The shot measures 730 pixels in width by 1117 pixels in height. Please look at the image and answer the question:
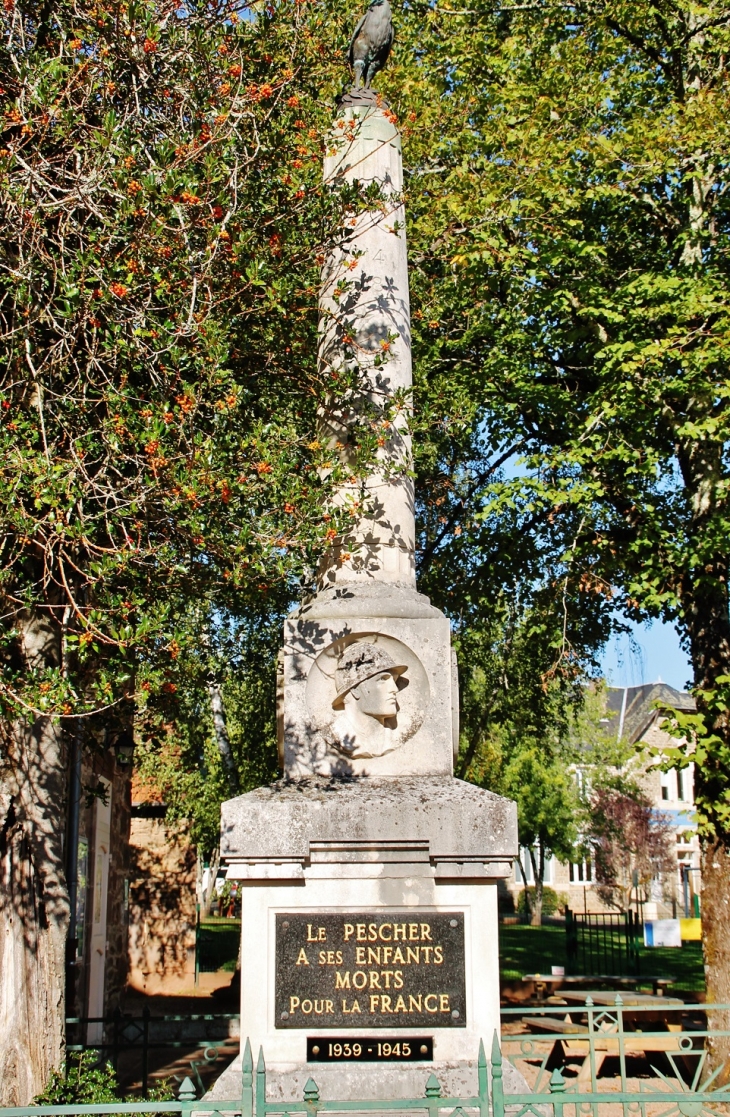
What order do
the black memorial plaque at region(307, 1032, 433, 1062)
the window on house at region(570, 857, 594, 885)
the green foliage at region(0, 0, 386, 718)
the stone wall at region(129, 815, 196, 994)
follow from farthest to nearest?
the window on house at region(570, 857, 594, 885) < the stone wall at region(129, 815, 196, 994) < the green foliage at region(0, 0, 386, 718) < the black memorial plaque at region(307, 1032, 433, 1062)

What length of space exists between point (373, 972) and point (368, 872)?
462 mm

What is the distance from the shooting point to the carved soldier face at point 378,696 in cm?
583

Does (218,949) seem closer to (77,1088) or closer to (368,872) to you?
(77,1088)

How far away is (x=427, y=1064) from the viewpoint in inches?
206

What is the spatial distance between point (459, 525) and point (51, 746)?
24.2ft

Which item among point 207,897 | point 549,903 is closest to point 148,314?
point 207,897

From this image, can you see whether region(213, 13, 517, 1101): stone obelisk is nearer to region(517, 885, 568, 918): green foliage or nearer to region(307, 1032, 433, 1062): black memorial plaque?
region(307, 1032, 433, 1062): black memorial plaque

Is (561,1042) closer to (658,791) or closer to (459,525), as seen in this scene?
(459,525)

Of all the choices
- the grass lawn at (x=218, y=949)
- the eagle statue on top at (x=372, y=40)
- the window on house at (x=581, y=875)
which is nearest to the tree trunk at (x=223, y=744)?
the grass lawn at (x=218, y=949)

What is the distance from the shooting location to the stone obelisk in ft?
17.4

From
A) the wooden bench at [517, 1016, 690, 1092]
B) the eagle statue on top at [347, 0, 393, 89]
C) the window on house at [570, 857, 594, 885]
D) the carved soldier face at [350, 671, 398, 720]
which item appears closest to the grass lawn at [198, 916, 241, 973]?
the wooden bench at [517, 1016, 690, 1092]

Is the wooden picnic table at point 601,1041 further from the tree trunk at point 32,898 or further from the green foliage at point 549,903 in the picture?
the green foliage at point 549,903

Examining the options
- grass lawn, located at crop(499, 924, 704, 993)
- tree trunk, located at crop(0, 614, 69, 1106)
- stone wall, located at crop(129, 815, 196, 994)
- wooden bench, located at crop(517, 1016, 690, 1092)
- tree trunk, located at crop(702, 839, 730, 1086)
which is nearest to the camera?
tree trunk, located at crop(0, 614, 69, 1106)

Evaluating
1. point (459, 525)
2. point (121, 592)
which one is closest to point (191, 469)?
point (121, 592)
